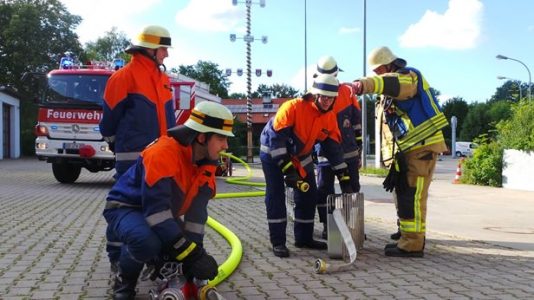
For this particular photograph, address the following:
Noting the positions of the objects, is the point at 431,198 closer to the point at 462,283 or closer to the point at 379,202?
the point at 379,202

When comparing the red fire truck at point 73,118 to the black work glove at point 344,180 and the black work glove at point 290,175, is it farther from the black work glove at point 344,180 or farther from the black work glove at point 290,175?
the black work glove at point 290,175

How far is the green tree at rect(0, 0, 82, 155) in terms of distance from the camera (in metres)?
43.8

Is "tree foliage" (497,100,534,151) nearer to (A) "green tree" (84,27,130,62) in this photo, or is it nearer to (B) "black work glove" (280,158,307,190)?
(B) "black work glove" (280,158,307,190)

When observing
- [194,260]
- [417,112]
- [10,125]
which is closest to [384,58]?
[417,112]

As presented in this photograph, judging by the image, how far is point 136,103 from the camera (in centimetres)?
459

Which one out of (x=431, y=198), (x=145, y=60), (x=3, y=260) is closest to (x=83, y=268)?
(x=3, y=260)

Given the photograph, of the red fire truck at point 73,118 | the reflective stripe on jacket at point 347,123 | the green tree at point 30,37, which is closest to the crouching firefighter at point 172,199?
the reflective stripe on jacket at point 347,123

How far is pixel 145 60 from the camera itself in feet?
15.4

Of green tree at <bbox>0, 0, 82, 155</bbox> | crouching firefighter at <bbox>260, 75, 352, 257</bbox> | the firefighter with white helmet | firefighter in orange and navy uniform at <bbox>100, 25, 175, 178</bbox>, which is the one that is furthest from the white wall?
green tree at <bbox>0, 0, 82, 155</bbox>

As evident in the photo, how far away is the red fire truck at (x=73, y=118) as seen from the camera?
A: 1188cm

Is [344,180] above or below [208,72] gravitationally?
below

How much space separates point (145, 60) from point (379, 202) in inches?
279

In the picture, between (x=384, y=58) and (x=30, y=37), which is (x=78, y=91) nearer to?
(x=384, y=58)

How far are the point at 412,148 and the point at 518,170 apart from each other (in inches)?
393
